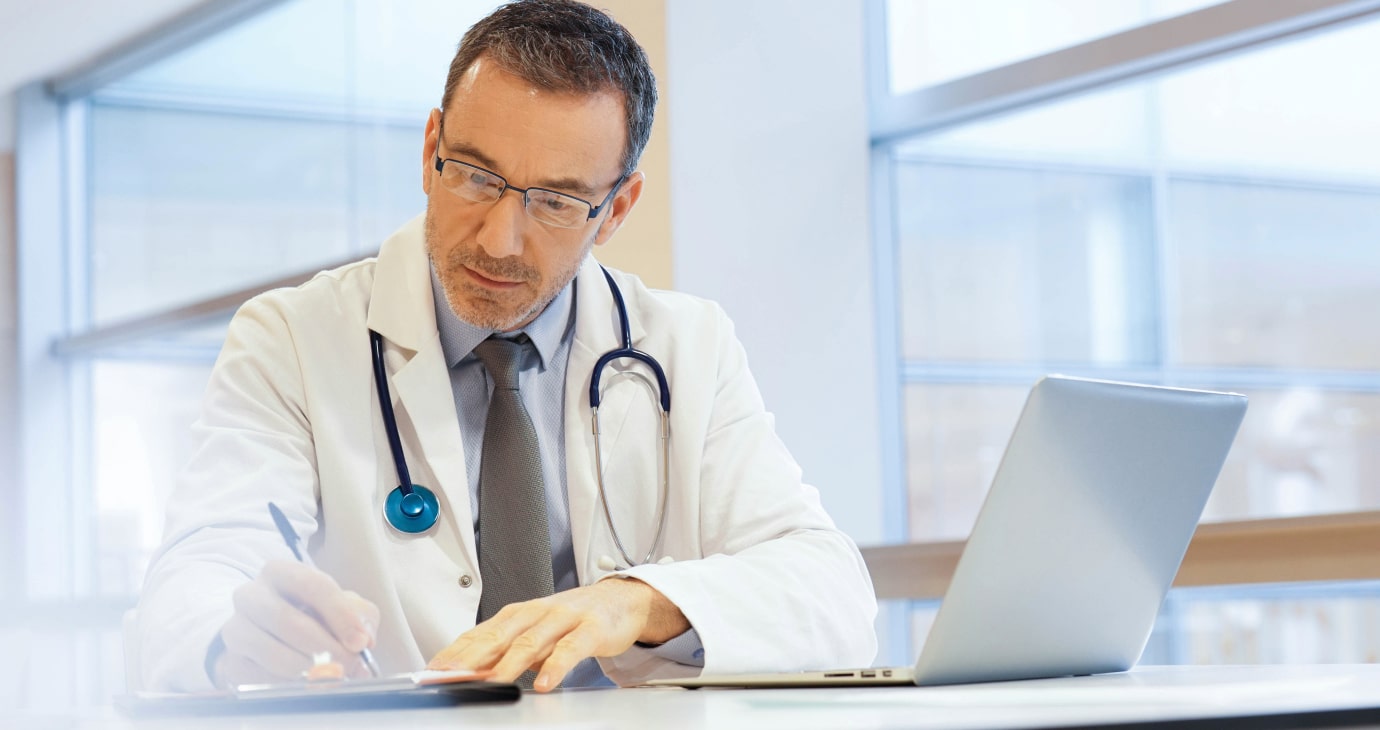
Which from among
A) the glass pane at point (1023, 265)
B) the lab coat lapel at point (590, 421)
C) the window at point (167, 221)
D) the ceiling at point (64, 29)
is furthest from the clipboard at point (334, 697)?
the ceiling at point (64, 29)

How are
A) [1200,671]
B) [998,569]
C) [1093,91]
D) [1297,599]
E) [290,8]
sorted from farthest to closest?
[290,8], [1093,91], [1297,599], [1200,671], [998,569]

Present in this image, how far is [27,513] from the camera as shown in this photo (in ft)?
16.7

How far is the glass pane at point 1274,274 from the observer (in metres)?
2.44

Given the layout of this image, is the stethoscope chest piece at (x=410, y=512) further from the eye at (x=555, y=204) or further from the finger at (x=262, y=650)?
the finger at (x=262, y=650)

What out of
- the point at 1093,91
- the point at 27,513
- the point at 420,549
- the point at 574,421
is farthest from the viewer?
the point at 27,513

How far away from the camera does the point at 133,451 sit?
4.91 m

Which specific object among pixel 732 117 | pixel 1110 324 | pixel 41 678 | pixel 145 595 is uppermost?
pixel 732 117

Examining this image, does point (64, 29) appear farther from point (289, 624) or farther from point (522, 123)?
Answer: point (289, 624)

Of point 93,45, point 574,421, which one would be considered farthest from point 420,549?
point 93,45

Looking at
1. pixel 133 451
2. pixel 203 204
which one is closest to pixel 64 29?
pixel 203 204

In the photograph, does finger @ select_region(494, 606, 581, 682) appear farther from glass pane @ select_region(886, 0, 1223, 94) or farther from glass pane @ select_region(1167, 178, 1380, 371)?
glass pane @ select_region(886, 0, 1223, 94)

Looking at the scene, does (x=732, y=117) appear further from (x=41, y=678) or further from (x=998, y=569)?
(x=41, y=678)

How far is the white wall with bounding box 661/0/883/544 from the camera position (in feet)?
8.97

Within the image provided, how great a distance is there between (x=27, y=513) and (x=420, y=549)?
167 inches
